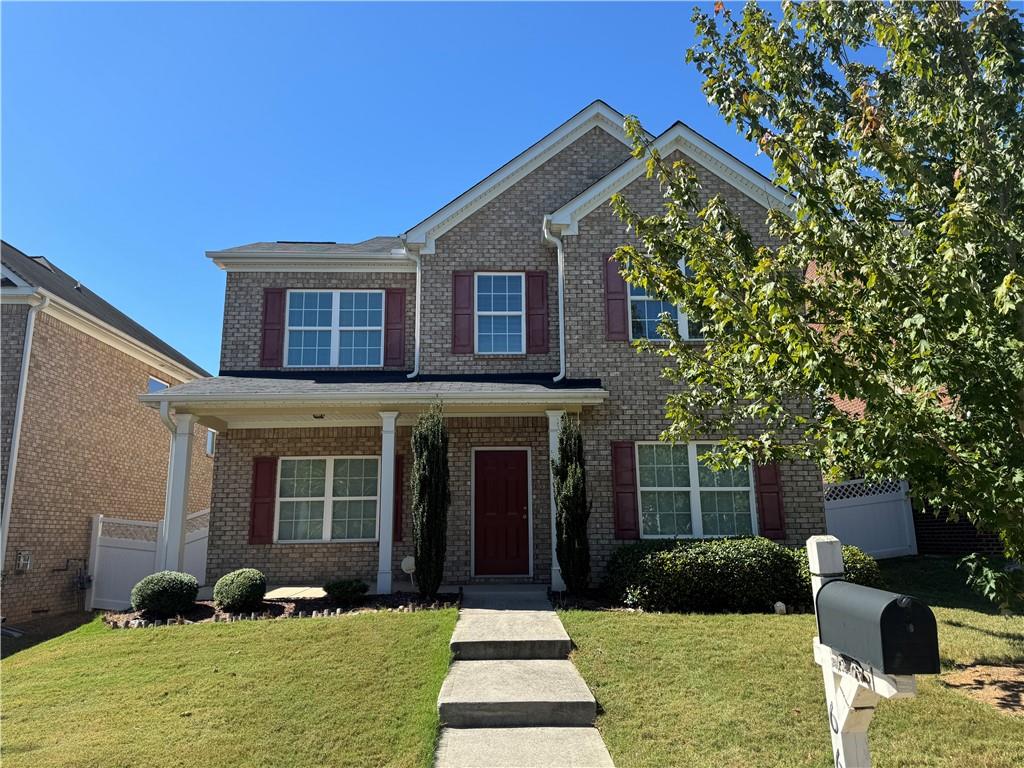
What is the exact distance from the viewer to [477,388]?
456 inches

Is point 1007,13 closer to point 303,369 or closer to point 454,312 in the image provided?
point 454,312

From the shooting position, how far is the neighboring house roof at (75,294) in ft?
46.0

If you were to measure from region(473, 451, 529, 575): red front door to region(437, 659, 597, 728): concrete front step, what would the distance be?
571cm

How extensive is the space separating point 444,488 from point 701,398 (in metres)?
4.46

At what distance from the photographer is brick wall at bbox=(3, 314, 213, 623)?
1281cm

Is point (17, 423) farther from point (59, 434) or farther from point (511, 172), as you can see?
point (511, 172)

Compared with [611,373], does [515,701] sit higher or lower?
lower

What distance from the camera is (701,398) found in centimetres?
747

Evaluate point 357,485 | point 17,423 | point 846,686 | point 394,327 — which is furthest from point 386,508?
point 846,686

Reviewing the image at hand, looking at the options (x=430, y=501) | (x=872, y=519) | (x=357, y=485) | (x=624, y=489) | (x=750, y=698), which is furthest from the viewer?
(x=872, y=519)

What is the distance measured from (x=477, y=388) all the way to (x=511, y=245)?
3.64 m

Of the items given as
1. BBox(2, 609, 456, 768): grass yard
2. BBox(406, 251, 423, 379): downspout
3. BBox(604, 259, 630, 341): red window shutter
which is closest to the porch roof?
BBox(406, 251, 423, 379): downspout

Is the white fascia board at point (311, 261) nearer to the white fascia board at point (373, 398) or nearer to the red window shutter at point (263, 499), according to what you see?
the white fascia board at point (373, 398)

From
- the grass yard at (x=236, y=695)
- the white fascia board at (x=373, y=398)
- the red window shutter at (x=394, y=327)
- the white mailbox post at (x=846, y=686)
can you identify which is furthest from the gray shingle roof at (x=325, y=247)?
the white mailbox post at (x=846, y=686)
